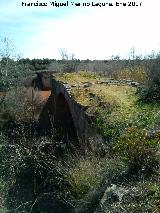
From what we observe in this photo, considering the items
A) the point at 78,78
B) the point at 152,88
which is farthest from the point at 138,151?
the point at 78,78

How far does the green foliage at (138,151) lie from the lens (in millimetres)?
6922

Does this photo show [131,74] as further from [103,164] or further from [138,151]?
[138,151]

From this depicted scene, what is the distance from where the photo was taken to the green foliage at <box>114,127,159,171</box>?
273 inches

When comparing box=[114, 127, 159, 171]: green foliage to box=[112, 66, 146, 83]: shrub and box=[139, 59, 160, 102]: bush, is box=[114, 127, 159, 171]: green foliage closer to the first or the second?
box=[139, 59, 160, 102]: bush

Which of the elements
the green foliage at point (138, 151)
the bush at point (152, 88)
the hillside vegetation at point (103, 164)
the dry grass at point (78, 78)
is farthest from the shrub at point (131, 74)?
the green foliage at point (138, 151)

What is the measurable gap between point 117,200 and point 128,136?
64.5 inches

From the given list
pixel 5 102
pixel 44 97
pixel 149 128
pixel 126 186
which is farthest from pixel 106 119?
pixel 44 97

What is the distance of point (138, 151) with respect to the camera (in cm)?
702

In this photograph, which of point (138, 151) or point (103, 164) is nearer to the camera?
point (138, 151)

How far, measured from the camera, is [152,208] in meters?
5.53

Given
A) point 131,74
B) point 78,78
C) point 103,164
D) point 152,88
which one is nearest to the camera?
point 103,164

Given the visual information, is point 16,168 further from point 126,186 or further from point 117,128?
point 126,186

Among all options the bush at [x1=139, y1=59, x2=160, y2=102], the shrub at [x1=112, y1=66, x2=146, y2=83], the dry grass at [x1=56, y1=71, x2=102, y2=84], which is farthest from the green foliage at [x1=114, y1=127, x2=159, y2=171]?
the shrub at [x1=112, y1=66, x2=146, y2=83]

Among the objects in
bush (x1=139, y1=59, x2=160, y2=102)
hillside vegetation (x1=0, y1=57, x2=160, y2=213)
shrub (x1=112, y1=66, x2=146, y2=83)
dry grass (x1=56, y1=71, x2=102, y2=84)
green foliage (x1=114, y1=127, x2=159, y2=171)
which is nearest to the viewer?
hillside vegetation (x1=0, y1=57, x2=160, y2=213)
